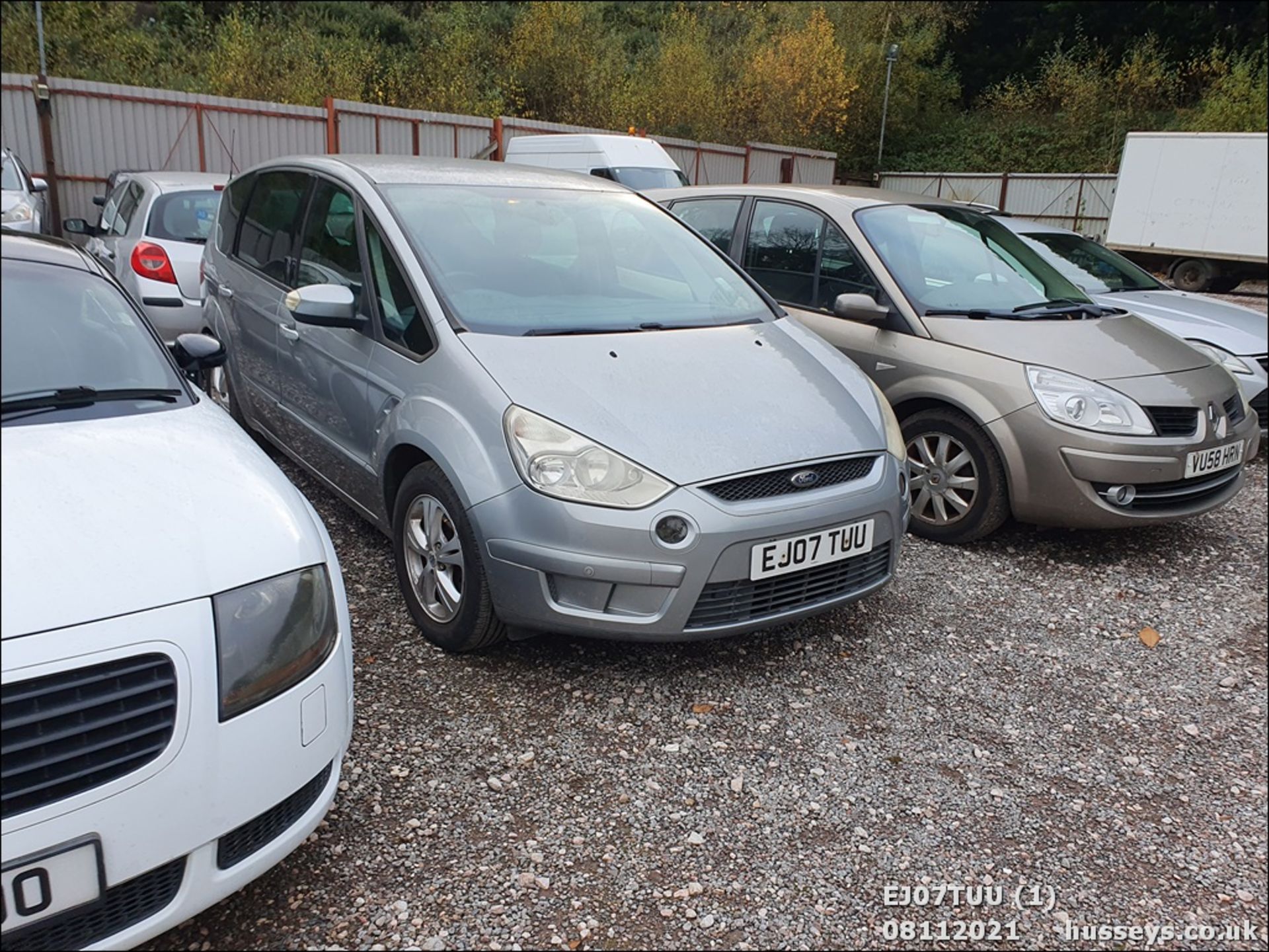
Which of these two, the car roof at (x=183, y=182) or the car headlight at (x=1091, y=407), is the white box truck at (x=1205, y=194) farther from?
the car roof at (x=183, y=182)

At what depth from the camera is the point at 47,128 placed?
1.21 metres

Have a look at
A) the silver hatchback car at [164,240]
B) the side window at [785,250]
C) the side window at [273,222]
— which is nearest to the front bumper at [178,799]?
the side window at [273,222]

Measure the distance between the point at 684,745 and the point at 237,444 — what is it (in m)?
1.48

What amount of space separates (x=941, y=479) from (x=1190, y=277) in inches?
226

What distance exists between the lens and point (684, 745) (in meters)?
2.79

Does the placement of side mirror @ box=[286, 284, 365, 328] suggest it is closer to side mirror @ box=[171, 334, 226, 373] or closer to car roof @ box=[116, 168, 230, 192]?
side mirror @ box=[171, 334, 226, 373]

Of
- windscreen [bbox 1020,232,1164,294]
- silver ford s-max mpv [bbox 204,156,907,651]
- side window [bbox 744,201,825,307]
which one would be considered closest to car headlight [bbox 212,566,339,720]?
silver ford s-max mpv [bbox 204,156,907,651]

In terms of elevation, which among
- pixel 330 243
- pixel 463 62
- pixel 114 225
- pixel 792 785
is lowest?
pixel 792 785

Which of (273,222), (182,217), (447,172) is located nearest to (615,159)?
(182,217)

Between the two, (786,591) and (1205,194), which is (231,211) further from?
(1205,194)

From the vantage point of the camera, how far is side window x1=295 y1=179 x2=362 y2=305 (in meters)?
3.69

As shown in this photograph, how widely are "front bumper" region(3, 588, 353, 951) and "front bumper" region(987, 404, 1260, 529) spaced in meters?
3.23

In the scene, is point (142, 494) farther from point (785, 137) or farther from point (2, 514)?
point (785, 137)

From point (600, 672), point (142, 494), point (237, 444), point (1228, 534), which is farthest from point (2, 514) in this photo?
point (1228, 534)
